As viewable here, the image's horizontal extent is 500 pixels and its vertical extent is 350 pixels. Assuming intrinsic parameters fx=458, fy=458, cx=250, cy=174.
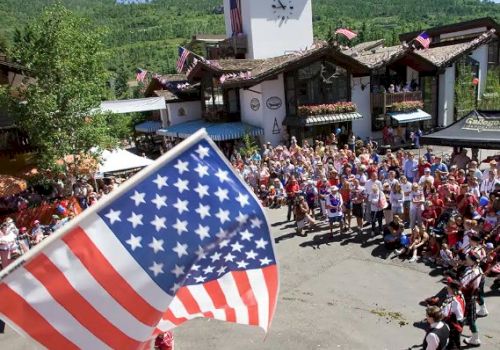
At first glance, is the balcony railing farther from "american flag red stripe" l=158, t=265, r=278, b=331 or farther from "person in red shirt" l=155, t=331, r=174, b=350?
"american flag red stripe" l=158, t=265, r=278, b=331

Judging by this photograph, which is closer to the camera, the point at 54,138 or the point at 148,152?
the point at 54,138

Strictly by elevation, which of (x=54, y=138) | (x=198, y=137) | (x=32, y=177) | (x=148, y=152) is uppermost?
(x=198, y=137)

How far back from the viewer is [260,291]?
405 cm

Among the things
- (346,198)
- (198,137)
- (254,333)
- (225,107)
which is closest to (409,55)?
(225,107)

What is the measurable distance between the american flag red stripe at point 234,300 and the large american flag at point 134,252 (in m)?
0.13

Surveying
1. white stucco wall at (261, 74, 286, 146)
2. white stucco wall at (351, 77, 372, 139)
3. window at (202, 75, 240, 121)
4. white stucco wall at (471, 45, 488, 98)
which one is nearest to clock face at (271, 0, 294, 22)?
window at (202, 75, 240, 121)

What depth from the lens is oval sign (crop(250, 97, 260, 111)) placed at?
1049 inches

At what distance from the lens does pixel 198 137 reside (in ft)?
11.6

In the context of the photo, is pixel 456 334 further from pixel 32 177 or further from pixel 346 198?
pixel 32 177

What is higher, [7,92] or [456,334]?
[7,92]

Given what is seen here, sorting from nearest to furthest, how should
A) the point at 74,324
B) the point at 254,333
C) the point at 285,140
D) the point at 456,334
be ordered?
the point at 74,324, the point at 456,334, the point at 254,333, the point at 285,140

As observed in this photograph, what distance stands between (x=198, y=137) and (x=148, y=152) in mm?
33313

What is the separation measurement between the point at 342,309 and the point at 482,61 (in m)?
29.6

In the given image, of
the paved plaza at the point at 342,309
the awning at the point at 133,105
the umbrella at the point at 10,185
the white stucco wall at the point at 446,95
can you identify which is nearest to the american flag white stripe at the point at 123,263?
the paved plaza at the point at 342,309
